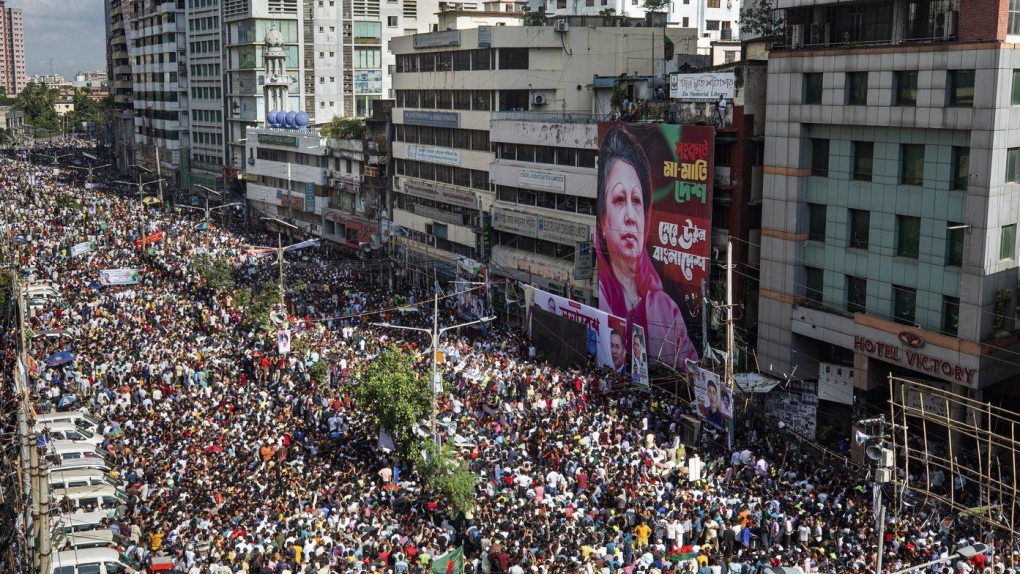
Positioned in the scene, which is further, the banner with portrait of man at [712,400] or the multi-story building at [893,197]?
the banner with portrait of man at [712,400]

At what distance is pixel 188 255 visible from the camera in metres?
67.6

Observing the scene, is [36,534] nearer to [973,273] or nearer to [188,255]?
[973,273]

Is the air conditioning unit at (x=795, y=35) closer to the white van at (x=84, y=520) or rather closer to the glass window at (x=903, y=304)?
the glass window at (x=903, y=304)

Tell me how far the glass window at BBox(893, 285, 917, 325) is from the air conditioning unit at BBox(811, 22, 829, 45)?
8.50 meters

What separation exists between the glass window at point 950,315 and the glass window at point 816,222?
534 centimetres

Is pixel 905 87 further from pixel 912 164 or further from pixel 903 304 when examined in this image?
pixel 903 304

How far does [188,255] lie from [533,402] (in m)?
36.6

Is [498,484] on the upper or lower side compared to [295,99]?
lower

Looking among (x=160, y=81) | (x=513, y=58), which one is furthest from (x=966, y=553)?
(x=160, y=81)

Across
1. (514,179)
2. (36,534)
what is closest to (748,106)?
(514,179)

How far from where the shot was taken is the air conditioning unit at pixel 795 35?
38.7m

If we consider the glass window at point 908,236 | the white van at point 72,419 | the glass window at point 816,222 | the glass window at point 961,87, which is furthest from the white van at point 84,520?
the glass window at point 961,87

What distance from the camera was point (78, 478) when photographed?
108ft

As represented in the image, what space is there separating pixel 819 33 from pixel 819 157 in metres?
4.05
